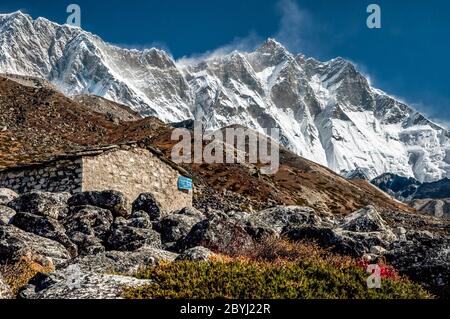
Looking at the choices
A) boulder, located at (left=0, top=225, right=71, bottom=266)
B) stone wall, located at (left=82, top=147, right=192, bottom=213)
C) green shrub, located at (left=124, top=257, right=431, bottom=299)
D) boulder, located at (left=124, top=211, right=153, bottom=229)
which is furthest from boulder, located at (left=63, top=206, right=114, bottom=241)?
green shrub, located at (left=124, top=257, right=431, bottom=299)

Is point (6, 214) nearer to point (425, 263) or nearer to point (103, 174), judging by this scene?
point (103, 174)

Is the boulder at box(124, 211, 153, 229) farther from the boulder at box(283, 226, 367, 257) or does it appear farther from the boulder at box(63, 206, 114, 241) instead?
the boulder at box(283, 226, 367, 257)

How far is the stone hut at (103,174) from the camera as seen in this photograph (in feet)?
86.6

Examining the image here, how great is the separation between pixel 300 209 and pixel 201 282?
1577cm

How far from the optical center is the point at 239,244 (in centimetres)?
1670

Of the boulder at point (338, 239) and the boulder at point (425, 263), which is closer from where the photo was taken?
the boulder at point (425, 263)

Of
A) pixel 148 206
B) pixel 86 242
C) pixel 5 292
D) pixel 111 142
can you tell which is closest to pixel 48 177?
pixel 148 206

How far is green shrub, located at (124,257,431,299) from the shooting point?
34.7 ft

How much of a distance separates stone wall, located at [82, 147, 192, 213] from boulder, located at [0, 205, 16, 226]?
18.6 ft

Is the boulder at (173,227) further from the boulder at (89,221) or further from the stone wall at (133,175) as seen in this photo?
the stone wall at (133,175)

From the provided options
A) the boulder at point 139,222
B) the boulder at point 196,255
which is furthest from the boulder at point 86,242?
the boulder at point 196,255

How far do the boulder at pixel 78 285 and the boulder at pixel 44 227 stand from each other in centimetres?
561

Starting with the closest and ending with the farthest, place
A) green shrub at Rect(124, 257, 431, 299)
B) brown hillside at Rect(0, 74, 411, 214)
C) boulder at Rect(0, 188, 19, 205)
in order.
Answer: green shrub at Rect(124, 257, 431, 299) < boulder at Rect(0, 188, 19, 205) < brown hillside at Rect(0, 74, 411, 214)

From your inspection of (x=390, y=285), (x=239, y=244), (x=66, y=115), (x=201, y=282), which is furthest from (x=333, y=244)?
(x=66, y=115)
